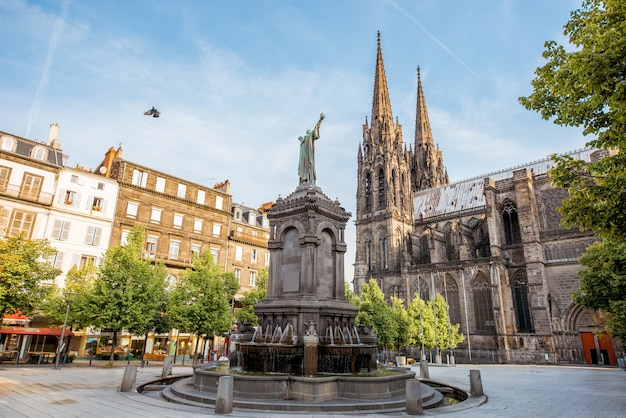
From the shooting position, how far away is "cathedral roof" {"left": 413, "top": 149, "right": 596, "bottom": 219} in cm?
5766

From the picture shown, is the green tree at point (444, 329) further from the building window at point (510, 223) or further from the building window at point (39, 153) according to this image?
the building window at point (39, 153)

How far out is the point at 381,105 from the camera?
67.8 m

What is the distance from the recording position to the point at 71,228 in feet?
104

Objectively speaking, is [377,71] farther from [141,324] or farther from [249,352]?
[249,352]

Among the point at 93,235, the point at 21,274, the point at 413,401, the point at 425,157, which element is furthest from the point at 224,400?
the point at 425,157

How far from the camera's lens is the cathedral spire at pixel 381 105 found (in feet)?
214

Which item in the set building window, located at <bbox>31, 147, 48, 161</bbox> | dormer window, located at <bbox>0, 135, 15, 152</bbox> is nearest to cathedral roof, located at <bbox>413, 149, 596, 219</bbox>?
building window, located at <bbox>31, 147, 48, 161</bbox>

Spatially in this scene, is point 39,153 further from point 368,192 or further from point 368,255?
point 368,192

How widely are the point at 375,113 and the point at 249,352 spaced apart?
6133 cm

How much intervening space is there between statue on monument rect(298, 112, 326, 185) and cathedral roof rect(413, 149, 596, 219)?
153ft

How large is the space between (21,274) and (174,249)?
16201 millimetres

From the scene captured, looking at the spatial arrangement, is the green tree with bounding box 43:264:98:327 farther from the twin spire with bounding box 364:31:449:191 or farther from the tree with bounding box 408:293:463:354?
the twin spire with bounding box 364:31:449:191

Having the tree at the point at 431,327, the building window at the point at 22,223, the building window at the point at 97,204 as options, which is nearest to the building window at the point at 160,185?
the building window at the point at 97,204

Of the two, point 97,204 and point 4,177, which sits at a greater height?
point 4,177
